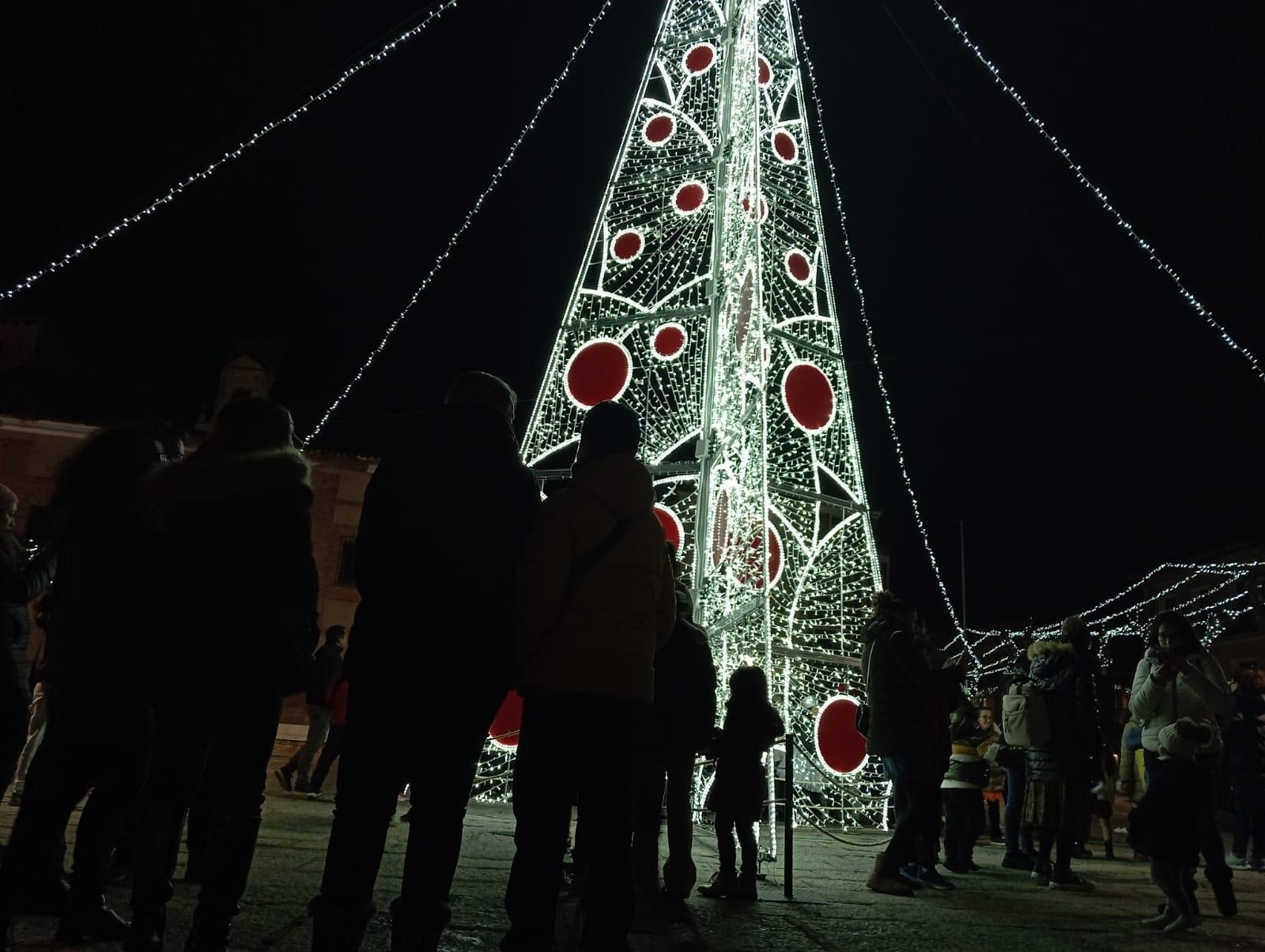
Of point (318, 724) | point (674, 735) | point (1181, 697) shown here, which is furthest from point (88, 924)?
point (318, 724)

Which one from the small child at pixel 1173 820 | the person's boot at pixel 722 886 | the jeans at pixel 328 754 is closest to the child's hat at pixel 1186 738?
the small child at pixel 1173 820

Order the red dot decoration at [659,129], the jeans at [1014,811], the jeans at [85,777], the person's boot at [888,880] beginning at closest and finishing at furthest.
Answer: the jeans at [85,777]
the person's boot at [888,880]
the jeans at [1014,811]
the red dot decoration at [659,129]

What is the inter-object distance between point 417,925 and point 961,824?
17.4 feet

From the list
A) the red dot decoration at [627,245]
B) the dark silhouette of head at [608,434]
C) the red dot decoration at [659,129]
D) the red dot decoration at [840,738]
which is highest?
the red dot decoration at [659,129]

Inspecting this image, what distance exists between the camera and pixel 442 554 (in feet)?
8.80

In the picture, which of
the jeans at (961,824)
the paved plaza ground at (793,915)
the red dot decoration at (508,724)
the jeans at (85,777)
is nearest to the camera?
the jeans at (85,777)

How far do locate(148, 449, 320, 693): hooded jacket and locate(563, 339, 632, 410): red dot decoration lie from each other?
5.67 meters

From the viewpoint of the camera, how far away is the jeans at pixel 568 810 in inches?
104

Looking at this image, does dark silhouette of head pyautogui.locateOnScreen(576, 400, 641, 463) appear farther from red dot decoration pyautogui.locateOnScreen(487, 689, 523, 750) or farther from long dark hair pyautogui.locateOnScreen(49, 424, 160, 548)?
red dot decoration pyautogui.locateOnScreen(487, 689, 523, 750)

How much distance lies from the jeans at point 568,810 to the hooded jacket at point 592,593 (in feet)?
0.21

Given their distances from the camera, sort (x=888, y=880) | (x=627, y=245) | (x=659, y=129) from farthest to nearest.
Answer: (x=659, y=129), (x=627, y=245), (x=888, y=880)

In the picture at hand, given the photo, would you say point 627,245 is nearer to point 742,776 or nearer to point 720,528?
point 720,528

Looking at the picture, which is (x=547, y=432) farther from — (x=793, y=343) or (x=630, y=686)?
(x=630, y=686)

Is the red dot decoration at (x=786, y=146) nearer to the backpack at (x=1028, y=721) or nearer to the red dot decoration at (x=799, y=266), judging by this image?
the red dot decoration at (x=799, y=266)
